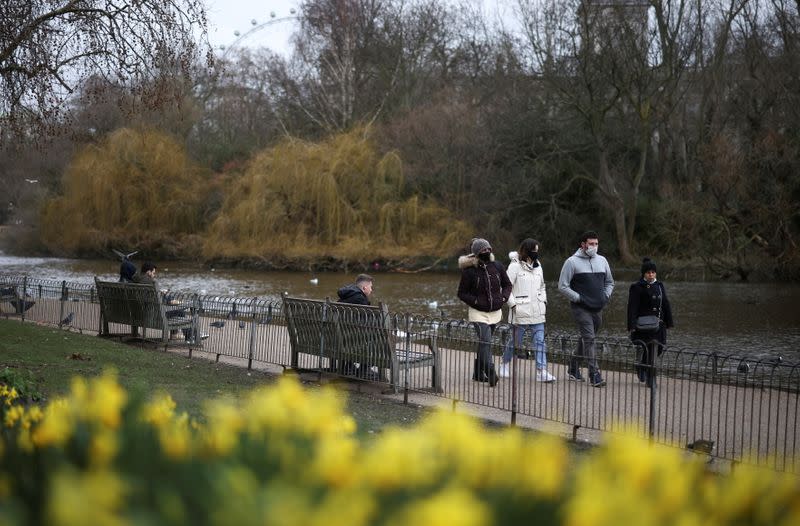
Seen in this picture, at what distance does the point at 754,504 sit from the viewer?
3.02 m

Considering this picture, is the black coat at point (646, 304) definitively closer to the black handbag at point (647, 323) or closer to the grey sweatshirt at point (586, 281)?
the black handbag at point (647, 323)

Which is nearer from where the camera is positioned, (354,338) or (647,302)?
(354,338)

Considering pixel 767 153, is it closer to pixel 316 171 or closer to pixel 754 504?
pixel 316 171

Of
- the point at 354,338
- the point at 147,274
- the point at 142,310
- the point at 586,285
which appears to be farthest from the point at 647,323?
the point at 147,274

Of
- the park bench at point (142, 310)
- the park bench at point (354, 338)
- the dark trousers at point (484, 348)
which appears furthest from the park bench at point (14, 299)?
the dark trousers at point (484, 348)

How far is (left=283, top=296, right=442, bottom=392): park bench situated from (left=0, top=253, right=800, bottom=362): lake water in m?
7.02

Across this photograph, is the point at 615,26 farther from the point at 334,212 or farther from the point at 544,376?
the point at 544,376

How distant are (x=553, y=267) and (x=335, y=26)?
978 inches

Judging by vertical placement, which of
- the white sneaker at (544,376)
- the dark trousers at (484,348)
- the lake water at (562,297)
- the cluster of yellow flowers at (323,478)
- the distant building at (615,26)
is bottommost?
the lake water at (562,297)

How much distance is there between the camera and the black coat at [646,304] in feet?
43.6

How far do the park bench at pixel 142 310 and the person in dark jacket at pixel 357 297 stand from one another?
12.3 ft

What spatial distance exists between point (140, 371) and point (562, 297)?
71.1 ft

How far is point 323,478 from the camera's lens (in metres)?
2.76

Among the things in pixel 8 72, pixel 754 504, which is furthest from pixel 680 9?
pixel 754 504
